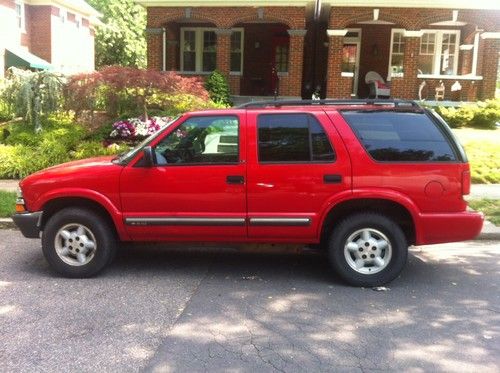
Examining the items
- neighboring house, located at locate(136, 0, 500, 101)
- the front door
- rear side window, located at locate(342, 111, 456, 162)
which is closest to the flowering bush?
rear side window, located at locate(342, 111, 456, 162)

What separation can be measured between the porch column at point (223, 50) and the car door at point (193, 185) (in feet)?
49.9

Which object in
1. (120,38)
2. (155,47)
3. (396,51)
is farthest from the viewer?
(120,38)

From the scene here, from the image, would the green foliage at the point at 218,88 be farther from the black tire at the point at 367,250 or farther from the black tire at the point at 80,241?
the black tire at the point at 367,250

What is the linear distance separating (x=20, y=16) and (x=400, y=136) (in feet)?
92.6

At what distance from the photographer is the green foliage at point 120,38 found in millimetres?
42188

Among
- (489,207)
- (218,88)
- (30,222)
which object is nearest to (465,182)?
(489,207)

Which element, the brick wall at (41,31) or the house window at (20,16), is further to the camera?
the brick wall at (41,31)

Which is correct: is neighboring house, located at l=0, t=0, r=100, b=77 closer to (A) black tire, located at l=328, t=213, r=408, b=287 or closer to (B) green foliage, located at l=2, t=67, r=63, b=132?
(B) green foliage, located at l=2, t=67, r=63, b=132

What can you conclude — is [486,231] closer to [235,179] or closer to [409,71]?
[235,179]

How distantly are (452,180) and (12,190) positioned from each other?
7576mm

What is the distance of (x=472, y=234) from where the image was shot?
5.56 metres

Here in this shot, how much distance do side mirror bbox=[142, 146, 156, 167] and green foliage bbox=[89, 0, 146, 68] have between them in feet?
122

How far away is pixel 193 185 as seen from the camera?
18.4 ft

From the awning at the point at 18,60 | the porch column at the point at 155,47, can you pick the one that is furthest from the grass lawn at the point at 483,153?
the awning at the point at 18,60
